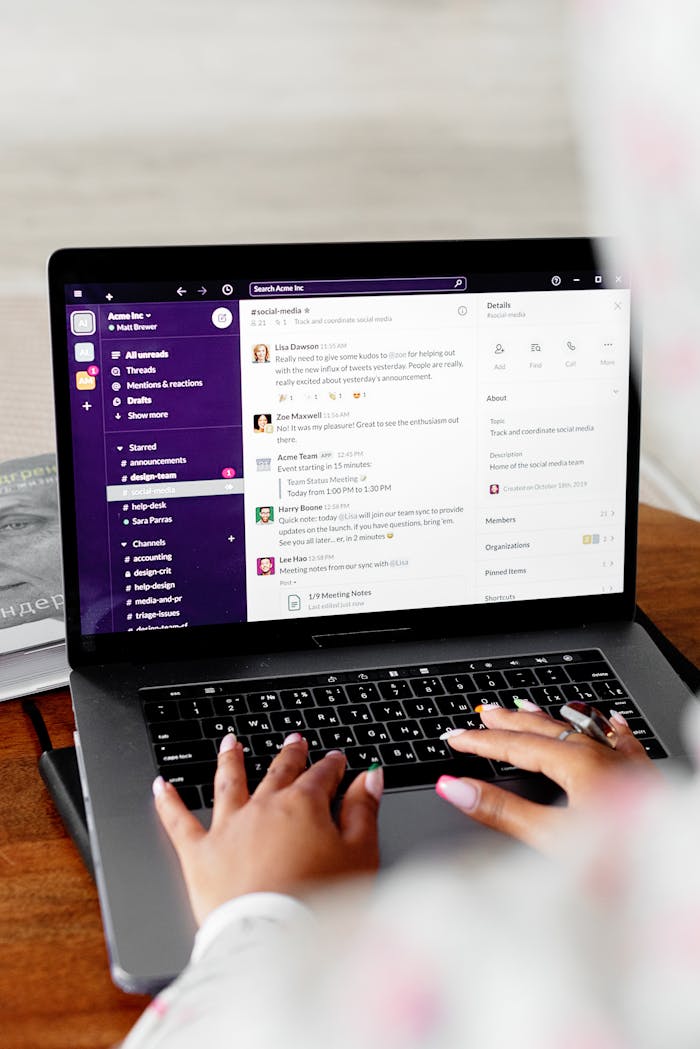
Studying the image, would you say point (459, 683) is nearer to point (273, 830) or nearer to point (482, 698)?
point (482, 698)

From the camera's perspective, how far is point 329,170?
138 inches

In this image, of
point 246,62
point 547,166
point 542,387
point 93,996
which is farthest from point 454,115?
point 93,996

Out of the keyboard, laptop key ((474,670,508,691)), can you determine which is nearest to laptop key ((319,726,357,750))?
the keyboard

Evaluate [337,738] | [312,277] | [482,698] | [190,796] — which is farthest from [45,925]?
[312,277]

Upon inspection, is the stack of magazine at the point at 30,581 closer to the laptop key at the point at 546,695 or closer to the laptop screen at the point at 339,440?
the laptop screen at the point at 339,440

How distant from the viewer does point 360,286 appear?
840 millimetres

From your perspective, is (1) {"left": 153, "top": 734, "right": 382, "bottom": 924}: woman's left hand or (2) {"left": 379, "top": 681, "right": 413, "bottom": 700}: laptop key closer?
(1) {"left": 153, "top": 734, "right": 382, "bottom": 924}: woman's left hand

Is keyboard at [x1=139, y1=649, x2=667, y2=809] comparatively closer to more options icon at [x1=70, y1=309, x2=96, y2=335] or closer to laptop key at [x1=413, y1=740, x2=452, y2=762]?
laptop key at [x1=413, y1=740, x2=452, y2=762]

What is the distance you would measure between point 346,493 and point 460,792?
0.87ft

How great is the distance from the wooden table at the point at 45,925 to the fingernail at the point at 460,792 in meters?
0.20

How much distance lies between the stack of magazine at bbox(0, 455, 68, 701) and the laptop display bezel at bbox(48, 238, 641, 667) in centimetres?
6

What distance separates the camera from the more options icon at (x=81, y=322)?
0.80 m

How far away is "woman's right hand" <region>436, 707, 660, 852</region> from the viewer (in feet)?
2.15

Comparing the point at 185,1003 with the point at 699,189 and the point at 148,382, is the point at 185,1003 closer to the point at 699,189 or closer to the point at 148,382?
the point at 699,189
